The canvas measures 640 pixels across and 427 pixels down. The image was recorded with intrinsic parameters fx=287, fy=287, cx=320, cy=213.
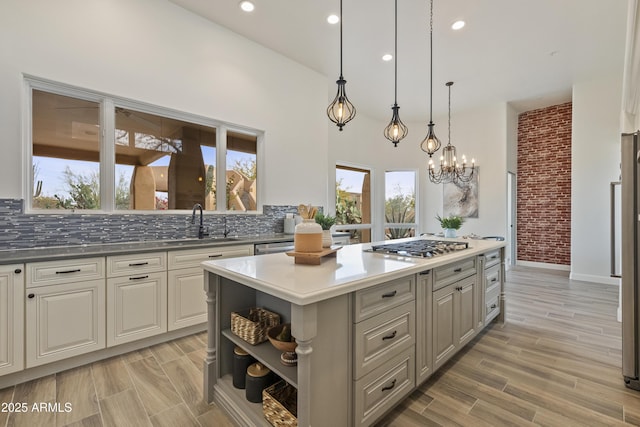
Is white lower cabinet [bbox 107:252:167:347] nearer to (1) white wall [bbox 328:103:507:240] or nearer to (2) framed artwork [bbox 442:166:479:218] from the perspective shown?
(1) white wall [bbox 328:103:507:240]

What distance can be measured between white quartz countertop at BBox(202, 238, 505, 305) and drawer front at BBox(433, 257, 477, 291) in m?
0.09

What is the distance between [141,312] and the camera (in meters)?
2.54

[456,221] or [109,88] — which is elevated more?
[109,88]

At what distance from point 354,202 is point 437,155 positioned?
2562 mm

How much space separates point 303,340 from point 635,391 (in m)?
2.48

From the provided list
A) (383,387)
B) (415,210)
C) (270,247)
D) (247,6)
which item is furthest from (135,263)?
(415,210)

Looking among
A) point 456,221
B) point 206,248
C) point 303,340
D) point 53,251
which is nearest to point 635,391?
point 456,221

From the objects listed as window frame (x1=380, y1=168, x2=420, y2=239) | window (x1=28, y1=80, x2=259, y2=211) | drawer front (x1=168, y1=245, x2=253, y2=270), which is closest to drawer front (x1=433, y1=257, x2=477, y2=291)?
drawer front (x1=168, y1=245, x2=253, y2=270)

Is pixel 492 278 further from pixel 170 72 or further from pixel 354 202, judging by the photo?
pixel 170 72

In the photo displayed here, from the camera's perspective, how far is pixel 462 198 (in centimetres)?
645

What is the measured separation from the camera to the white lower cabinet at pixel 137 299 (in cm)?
239

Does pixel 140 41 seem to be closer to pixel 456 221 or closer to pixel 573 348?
pixel 456 221

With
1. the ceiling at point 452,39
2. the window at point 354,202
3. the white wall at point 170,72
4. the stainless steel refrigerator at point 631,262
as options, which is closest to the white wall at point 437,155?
the window at point 354,202

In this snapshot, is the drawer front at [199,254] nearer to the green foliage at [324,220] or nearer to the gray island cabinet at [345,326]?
the gray island cabinet at [345,326]
